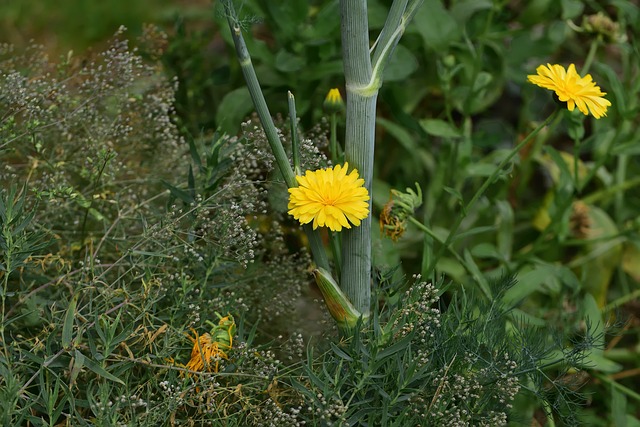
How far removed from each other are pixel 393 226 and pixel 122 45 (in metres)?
0.64

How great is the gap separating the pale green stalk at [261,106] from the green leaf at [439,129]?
61 cm

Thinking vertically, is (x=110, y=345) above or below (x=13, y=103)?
below

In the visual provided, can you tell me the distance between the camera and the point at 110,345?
1.11 m

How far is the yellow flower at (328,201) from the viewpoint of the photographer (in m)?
1.12

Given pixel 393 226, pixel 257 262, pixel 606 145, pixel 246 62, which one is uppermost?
pixel 246 62

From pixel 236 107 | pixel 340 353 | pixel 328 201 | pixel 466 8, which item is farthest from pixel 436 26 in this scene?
pixel 340 353

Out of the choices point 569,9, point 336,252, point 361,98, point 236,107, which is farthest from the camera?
point 569,9

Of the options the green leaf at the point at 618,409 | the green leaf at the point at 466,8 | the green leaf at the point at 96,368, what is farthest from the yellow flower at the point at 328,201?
the green leaf at the point at 466,8

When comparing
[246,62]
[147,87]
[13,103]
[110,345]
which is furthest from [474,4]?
[110,345]

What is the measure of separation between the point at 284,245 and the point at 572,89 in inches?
25.1

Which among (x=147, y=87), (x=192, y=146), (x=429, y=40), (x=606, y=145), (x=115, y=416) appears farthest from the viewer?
(x=606, y=145)

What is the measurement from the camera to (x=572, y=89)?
4.02 feet

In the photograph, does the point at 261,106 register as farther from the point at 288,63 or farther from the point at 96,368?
the point at 288,63

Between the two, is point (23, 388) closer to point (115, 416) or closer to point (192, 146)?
point (115, 416)
